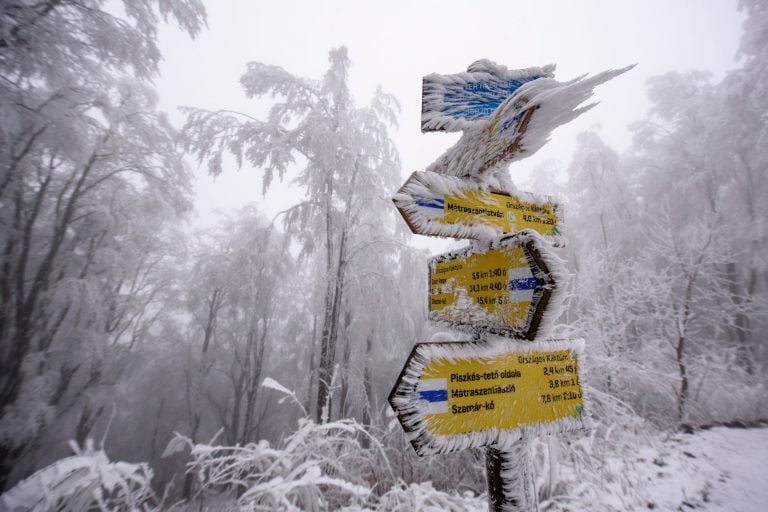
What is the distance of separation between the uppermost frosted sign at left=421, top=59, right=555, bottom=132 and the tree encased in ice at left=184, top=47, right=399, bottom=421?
393 centimetres

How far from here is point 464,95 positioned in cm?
125

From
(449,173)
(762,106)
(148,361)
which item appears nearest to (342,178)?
(449,173)

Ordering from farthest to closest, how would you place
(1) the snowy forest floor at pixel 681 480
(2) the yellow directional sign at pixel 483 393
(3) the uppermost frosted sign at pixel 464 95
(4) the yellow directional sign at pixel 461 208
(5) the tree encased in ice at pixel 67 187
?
(5) the tree encased in ice at pixel 67 187
(1) the snowy forest floor at pixel 681 480
(3) the uppermost frosted sign at pixel 464 95
(4) the yellow directional sign at pixel 461 208
(2) the yellow directional sign at pixel 483 393

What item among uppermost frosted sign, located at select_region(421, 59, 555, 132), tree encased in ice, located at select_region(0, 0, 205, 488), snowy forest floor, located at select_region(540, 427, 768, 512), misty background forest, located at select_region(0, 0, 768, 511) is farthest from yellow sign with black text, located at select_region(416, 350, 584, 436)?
tree encased in ice, located at select_region(0, 0, 205, 488)

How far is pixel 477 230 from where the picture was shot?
1.10 meters

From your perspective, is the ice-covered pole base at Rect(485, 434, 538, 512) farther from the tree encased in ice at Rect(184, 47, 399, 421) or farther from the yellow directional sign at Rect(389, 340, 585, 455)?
the tree encased in ice at Rect(184, 47, 399, 421)

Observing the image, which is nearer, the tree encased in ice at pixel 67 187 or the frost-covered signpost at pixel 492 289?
the frost-covered signpost at pixel 492 289

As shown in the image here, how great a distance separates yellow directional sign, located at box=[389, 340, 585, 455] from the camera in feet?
2.77

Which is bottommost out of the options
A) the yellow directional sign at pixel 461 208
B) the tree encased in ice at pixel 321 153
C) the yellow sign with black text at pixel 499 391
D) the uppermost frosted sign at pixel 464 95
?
the yellow sign with black text at pixel 499 391

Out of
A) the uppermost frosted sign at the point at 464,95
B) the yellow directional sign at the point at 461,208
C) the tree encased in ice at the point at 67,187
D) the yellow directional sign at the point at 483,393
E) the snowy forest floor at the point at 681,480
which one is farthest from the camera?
the tree encased in ice at the point at 67,187

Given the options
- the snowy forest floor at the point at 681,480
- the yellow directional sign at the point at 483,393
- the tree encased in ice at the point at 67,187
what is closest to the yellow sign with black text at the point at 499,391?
the yellow directional sign at the point at 483,393

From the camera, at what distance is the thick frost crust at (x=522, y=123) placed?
87 centimetres

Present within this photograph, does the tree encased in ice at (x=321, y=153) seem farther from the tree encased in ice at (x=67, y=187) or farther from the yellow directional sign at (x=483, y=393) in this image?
the yellow directional sign at (x=483, y=393)

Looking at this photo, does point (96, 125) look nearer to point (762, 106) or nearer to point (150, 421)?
point (150, 421)
